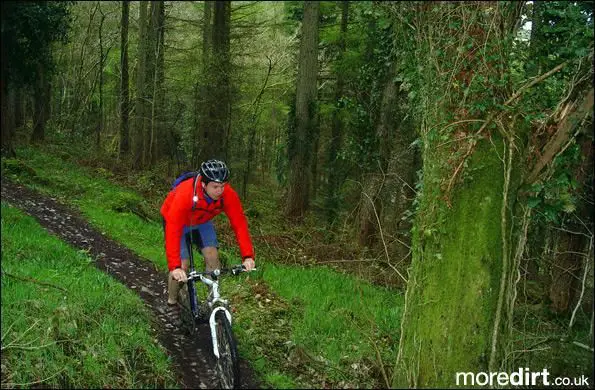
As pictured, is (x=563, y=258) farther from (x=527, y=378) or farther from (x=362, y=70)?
(x=362, y=70)

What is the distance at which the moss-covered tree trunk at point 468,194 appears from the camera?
4727 mm

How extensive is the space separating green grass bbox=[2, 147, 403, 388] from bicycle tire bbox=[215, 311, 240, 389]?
62 centimetres

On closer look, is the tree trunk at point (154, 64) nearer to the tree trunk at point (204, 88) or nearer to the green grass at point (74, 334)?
the tree trunk at point (204, 88)

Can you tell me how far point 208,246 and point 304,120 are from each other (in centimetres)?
1024

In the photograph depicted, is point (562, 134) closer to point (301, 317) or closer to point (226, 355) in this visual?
point (226, 355)

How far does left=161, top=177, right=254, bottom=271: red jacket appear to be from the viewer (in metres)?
5.50

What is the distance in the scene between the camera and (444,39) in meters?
4.84

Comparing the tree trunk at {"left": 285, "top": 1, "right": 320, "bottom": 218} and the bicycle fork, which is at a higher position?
the tree trunk at {"left": 285, "top": 1, "right": 320, "bottom": 218}

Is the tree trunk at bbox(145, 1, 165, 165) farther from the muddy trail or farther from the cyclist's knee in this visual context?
the cyclist's knee

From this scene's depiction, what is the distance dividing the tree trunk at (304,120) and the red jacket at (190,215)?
10.2m

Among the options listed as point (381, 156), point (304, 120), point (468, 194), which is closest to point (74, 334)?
point (468, 194)

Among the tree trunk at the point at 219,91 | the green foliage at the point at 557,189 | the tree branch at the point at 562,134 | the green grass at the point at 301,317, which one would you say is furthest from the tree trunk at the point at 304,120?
the tree branch at the point at 562,134

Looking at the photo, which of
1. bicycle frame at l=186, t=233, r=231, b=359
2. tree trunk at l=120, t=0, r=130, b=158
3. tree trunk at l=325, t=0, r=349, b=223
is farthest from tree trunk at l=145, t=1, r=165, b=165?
bicycle frame at l=186, t=233, r=231, b=359

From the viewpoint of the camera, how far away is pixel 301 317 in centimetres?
750
